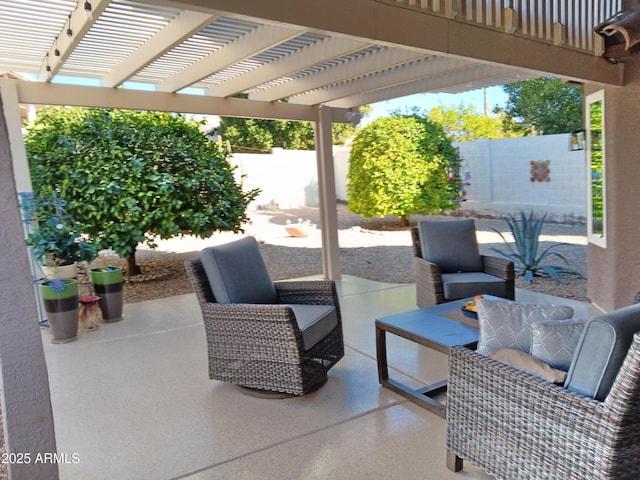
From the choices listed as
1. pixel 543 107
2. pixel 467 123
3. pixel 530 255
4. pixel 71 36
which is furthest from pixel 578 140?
pixel 467 123

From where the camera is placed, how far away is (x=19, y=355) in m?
1.87

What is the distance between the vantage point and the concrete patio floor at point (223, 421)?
2.50 meters

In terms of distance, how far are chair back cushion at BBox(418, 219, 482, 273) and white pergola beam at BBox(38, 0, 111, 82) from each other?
346cm

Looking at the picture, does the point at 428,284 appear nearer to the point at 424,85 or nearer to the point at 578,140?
the point at 578,140

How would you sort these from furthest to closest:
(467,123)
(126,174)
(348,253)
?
(467,123), (348,253), (126,174)

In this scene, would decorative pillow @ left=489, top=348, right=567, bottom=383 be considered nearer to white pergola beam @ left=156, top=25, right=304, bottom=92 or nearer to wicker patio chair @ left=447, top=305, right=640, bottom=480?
wicker patio chair @ left=447, top=305, right=640, bottom=480

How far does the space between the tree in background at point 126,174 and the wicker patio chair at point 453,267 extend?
291 cm

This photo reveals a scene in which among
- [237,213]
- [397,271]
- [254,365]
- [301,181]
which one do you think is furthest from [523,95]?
[254,365]

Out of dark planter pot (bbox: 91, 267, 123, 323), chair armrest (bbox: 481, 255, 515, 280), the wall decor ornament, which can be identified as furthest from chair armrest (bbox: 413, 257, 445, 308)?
the wall decor ornament

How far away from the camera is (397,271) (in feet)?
25.0

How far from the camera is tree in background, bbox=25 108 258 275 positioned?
6.07 meters

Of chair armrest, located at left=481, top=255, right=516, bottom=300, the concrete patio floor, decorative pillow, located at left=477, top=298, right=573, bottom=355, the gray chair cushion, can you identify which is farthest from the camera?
chair armrest, located at left=481, top=255, right=516, bottom=300

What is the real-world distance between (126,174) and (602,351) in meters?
5.74

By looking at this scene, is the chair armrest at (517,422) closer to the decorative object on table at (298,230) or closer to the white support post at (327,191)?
the white support post at (327,191)
